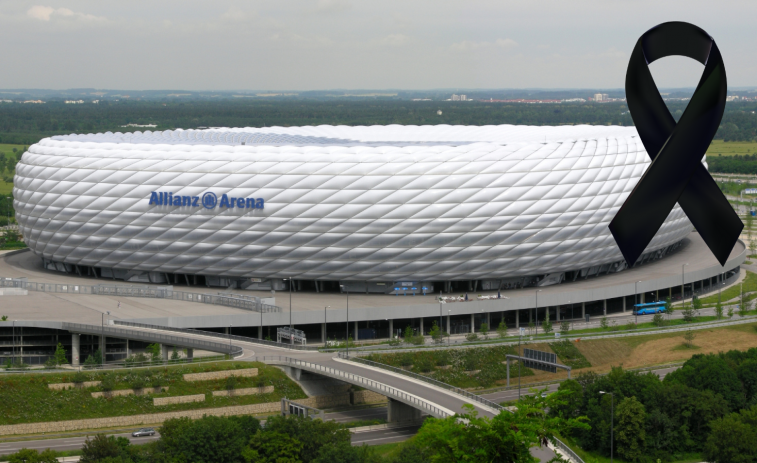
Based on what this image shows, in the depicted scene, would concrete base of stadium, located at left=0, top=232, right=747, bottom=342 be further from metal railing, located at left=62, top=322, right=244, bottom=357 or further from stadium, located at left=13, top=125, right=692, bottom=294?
stadium, located at left=13, top=125, right=692, bottom=294

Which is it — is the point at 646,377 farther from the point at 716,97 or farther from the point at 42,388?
the point at 716,97

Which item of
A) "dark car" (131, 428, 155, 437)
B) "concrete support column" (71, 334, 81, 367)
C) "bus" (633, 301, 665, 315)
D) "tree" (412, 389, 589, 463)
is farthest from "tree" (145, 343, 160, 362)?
"bus" (633, 301, 665, 315)

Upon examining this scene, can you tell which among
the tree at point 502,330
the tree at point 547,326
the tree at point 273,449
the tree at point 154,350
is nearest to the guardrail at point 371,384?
the tree at point 154,350

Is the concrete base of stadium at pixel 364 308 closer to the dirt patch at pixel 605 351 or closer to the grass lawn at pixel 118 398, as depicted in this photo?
the dirt patch at pixel 605 351

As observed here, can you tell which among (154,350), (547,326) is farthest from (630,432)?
(154,350)

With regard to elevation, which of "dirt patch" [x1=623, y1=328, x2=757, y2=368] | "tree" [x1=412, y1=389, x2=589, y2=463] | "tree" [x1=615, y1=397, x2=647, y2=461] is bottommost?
"tree" [x1=615, y1=397, x2=647, y2=461]

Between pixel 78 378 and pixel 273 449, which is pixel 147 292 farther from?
pixel 273 449
